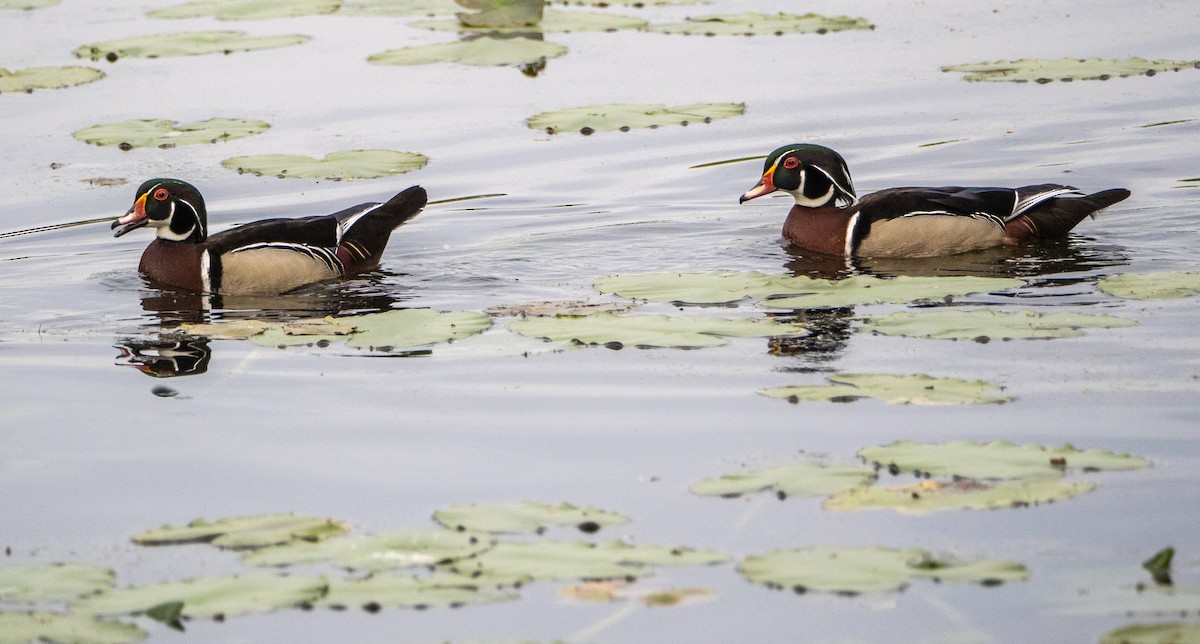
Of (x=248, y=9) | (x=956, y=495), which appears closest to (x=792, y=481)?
(x=956, y=495)

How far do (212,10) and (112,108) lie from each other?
4252mm

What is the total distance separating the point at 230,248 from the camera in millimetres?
9570

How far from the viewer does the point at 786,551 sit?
4809mm

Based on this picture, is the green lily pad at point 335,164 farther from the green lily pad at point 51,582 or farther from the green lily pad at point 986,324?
the green lily pad at point 51,582

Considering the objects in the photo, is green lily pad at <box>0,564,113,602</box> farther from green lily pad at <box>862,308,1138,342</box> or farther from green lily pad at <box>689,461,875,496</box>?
green lily pad at <box>862,308,1138,342</box>

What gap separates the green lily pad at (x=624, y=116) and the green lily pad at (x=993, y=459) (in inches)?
281

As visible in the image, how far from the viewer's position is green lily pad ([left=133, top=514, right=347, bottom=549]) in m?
5.10

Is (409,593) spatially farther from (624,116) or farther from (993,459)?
(624,116)

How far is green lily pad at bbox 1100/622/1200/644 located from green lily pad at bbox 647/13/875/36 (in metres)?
11.8

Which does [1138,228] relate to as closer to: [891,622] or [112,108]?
[891,622]

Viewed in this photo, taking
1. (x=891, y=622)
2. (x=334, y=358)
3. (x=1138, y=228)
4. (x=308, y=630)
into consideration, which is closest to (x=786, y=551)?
(x=891, y=622)

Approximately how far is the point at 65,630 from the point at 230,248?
540 centimetres

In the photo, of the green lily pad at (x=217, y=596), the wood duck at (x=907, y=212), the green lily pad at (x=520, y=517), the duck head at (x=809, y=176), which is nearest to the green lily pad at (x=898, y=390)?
the green lily pad at (x=520, y=517)

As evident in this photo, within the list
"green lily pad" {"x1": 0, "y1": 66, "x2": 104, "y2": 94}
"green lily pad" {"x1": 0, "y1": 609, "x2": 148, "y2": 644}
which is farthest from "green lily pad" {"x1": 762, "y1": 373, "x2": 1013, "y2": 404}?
"green lily pad" {"x1": 0, "y1": 66, "x2": 104, "y2": 94}
